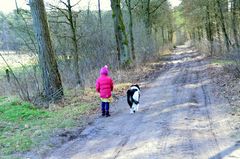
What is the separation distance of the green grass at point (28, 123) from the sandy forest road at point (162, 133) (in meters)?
1.05

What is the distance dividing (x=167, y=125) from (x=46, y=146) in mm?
3430

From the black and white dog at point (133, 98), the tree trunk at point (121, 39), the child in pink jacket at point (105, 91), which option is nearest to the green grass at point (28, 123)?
the child in pink jacket at point (105, 91)

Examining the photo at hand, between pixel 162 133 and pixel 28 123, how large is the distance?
499 centimetres

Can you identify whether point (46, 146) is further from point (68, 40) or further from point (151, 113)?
point (68, 40)

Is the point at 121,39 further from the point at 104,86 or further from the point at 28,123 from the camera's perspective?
the point at 28,123

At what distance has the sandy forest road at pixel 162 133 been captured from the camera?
727cm

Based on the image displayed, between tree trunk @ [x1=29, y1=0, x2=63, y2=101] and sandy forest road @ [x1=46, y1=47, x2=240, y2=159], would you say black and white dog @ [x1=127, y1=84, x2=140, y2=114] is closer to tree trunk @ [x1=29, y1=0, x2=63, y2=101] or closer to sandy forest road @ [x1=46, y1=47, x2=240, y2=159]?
sandy forest road @ [x1=46, y1=47, x2=240, y2=159]

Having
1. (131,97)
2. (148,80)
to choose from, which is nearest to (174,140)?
(131,97)

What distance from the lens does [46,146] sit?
8.66 metres

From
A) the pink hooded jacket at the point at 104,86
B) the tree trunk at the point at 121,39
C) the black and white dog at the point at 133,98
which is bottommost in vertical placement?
the black and white dog at the point at 133,98

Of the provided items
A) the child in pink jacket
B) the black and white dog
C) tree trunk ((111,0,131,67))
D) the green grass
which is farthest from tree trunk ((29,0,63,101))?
tree trunk ((111,0,131,67))

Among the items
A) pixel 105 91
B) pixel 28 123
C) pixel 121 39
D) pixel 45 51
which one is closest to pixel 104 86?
pixel 105 91

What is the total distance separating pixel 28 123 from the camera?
11297 millimetres

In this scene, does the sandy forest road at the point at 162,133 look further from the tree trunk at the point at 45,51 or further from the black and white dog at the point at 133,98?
the tree trunk at the point at 45,51
